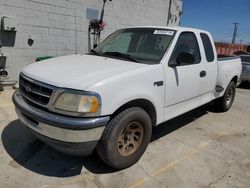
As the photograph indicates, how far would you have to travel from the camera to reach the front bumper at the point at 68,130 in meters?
2.55

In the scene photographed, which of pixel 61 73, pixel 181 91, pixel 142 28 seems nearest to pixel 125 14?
pixel 142 28

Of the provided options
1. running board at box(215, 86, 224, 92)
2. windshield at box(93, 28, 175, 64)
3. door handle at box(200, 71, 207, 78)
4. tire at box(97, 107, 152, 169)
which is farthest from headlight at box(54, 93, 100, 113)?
running board at box(215, 86, 224, 92)

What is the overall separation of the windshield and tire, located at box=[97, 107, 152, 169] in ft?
2.75

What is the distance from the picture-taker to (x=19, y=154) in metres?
3.44

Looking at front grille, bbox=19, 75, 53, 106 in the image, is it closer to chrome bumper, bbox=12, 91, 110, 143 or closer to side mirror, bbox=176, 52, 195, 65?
chrome bumper, bbox=12, 91, 110, 143

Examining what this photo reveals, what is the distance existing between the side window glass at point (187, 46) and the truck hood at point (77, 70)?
→ 31.0 inches

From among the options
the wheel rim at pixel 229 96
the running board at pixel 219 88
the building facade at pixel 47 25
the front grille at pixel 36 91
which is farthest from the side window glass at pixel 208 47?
the building facade at pixel 47 25

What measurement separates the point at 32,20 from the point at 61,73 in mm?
4732

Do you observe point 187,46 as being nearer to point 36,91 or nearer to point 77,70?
point 77,70

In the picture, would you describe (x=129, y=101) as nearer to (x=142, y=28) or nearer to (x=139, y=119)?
(x=139, y=119)

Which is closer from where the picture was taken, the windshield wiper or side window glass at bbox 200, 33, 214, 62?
the windshield wiper

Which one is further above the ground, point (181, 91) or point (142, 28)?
point (142, 28)

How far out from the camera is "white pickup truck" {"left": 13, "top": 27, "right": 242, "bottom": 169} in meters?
2.60

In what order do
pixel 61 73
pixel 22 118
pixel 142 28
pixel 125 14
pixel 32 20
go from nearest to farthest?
pixel 61 73 → pixel 22 118 → pixel 142 28 → pixel 32 20 → pixel 125 14
